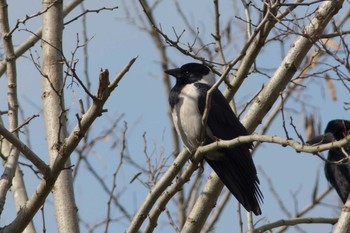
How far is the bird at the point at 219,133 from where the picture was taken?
541 centimetres

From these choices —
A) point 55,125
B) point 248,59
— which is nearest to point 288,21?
point 248,59

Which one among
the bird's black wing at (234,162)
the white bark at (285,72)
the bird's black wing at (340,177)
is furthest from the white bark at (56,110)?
the bird's black wing at (340,177)

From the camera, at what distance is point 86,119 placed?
3902 mm

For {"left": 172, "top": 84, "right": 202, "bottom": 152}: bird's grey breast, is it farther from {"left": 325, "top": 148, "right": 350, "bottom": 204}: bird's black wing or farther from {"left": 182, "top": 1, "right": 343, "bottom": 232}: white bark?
{"left": 325, "top": 148, "right": 350, "bottom": 204}: bird's black wing

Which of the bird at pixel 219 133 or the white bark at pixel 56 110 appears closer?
the white bark at pixel 56 110

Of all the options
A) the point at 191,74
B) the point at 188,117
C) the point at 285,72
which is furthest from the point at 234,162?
the point at 191,74

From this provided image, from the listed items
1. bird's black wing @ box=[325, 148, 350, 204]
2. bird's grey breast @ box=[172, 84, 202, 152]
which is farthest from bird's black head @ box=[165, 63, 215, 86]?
bird's black wing @ box=[325, 148, 350, 204]

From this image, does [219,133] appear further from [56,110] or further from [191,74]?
[56,110]

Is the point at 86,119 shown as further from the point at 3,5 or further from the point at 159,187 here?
the point at 3,5

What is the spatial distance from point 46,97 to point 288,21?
5.68ft

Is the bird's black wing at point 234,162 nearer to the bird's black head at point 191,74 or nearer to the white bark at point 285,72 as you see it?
the white bark at point 285,72

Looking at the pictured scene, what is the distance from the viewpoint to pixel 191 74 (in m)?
6.25

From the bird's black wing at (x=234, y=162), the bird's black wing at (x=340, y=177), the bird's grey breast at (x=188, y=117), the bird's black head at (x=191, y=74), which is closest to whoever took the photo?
the bird's black wing at (x=234, y=162)

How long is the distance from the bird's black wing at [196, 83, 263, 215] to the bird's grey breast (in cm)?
7
